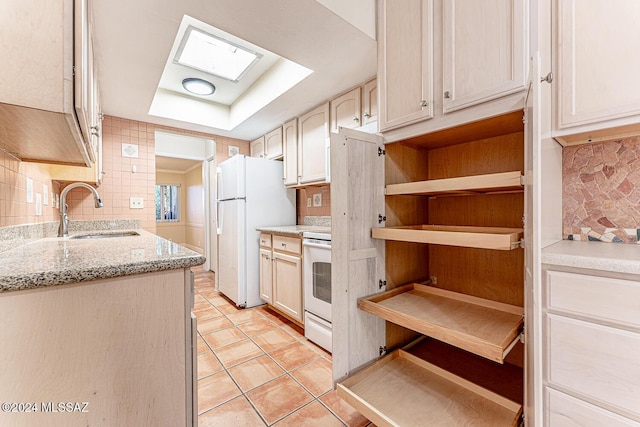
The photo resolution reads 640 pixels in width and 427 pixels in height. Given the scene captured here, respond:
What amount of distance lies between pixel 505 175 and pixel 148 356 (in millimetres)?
1413

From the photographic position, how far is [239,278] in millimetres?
2963

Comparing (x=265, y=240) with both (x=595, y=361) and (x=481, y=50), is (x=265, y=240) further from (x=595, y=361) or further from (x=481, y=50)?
(x=595, y=361)

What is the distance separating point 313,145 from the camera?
2.83 metres

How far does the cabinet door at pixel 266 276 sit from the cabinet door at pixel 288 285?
0.09m

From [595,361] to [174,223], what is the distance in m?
7.65

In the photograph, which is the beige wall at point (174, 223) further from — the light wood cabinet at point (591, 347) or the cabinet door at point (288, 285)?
the light wood cabinet at point (591, 347)

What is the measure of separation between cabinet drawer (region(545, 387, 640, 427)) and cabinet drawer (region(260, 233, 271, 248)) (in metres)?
2.36

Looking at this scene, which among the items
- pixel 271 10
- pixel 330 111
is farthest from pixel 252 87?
pixel 271 10

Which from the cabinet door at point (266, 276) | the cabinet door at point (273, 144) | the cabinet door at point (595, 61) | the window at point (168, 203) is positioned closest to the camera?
the cabinet door at point (595, 61)

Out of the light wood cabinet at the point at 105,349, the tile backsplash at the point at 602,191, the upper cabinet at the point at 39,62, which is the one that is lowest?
the light wood cabinet at the point at 105,349

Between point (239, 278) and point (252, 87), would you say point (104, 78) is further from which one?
point (239, 278)

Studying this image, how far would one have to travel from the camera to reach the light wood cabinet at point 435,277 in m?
1.16

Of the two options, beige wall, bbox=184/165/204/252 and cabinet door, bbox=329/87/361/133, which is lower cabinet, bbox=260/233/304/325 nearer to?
cabinet door, bbox=329/87/361/133

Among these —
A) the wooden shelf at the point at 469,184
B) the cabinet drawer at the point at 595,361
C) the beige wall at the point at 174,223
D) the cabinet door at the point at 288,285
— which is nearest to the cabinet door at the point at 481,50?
the wooden shelf at the point at 469,184
